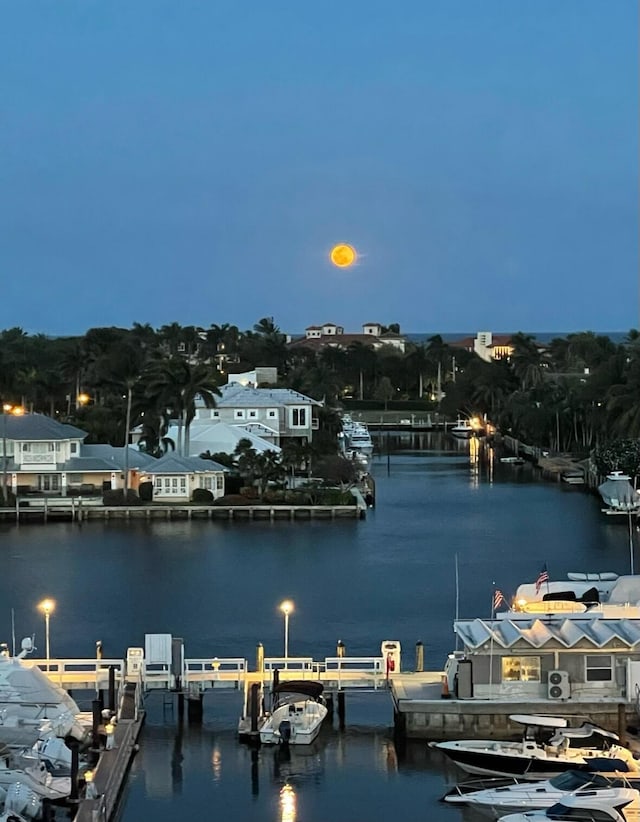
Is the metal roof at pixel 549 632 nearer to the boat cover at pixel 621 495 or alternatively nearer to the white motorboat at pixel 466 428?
the boat cover at pixel 621 495

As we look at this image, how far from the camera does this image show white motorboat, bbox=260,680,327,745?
90.2ft

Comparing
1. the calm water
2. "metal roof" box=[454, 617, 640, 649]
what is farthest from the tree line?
"metal roof" box=[454, 617, 640, 649]

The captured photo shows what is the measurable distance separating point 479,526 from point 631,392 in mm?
20910

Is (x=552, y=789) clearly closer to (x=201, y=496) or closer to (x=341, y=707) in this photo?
(x=341, y=707)

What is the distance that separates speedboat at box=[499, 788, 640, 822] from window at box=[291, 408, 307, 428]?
218 ft

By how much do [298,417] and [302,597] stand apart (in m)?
45.8

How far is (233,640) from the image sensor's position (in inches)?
1469

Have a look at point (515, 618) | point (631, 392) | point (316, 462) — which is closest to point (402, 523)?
point (316, 462)

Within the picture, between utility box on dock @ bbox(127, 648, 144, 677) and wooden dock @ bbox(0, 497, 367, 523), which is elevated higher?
wooden dock @ bbox(0, 497, 367, 523)

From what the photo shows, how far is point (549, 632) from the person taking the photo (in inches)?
1110

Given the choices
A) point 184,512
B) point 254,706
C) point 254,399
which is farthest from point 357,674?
point 254,399

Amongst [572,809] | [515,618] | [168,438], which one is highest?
[168,438]

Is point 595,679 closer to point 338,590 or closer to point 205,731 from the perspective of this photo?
point 205,731

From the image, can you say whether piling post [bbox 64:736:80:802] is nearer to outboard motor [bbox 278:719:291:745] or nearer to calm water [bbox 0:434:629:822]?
calm water [bbox 0:434:629:822]
